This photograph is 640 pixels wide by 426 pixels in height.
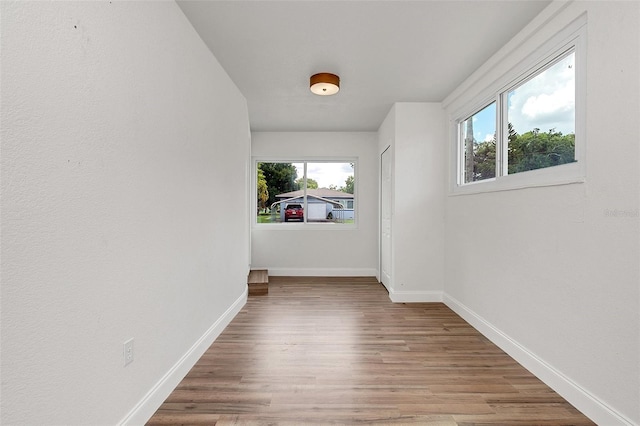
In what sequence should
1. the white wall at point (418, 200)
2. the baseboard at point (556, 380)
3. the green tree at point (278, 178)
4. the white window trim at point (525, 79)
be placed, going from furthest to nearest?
1. the green tree at point (278, 178)
2. the white wall at point (418, 200)
3. the white window trim at point (525, 79)
4. the baseboard at point (556, 380)

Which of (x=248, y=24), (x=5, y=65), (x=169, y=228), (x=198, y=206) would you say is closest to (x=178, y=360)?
(x=169, y=228)

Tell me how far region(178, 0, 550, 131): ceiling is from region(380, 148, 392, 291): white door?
3.72 ft

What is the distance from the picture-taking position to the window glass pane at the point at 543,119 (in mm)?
2061

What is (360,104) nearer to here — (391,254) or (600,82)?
(391,254)

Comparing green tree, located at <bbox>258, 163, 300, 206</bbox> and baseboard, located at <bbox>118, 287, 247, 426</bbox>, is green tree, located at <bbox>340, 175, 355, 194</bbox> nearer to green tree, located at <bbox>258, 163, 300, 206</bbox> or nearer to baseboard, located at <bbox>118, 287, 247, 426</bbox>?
green tree, located at <bbox>258, 163, 300, 206</bbox>

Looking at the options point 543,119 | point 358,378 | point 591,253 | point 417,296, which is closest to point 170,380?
point 358,378

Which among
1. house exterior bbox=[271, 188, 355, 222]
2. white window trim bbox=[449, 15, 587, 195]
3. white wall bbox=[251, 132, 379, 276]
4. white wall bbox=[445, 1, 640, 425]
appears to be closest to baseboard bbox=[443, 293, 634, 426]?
white wall bbox=[445, 1, 640, 425]

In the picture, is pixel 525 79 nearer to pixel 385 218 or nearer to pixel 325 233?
pixel 385 218

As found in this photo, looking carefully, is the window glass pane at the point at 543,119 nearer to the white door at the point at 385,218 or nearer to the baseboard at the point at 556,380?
the baseboard at the point at 556,380

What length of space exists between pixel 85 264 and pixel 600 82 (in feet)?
9.02

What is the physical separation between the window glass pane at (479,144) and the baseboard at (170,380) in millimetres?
2955

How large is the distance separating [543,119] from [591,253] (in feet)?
3.45

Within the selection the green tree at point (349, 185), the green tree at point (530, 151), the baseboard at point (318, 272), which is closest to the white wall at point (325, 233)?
the baseboard at point (318, 272)

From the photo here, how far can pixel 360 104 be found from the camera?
4027 millimetres
